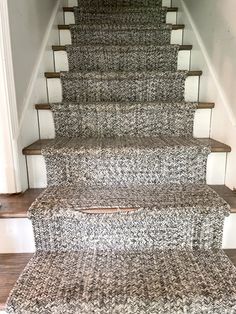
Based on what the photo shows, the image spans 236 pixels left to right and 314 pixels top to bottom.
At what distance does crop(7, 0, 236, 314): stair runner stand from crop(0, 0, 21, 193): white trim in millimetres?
136

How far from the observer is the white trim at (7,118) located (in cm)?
106

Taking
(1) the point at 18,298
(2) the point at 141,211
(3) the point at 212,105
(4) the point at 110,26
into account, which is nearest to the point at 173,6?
(4) the point at 110,26

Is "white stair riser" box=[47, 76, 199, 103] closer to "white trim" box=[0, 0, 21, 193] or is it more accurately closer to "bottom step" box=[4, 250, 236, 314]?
"white trim" box=[0, 0, 21, 193]

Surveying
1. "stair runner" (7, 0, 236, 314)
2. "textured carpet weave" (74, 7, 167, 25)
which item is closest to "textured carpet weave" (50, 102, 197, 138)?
"stair runner" (7, 0, 236, 314)

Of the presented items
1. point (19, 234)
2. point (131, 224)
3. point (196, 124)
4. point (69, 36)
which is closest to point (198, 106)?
point (196, 124)

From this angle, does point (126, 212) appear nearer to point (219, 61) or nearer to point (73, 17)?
point (219, 61)

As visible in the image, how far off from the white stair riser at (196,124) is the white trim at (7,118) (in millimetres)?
289

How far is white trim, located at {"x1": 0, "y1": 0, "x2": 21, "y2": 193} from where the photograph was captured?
3.49 ft

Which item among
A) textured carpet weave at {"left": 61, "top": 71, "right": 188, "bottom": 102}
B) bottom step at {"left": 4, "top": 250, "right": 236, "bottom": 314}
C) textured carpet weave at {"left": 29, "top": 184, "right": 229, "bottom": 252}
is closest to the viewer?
bottom step at {"left": 4, "top": 250, "right": 236, "bottom": 314}

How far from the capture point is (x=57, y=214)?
99 centimetres

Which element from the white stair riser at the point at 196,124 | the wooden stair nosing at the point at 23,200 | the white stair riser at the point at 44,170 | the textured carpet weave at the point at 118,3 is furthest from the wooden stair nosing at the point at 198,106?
the textured carpet weave at the point at 118,3

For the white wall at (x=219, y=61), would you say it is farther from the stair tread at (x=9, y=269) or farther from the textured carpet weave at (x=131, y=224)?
the stair tread at (x=9, y=269)

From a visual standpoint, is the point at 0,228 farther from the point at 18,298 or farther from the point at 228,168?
the point at 228,168

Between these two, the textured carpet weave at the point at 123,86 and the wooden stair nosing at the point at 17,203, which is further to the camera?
the textured carpet weave at the point at 123,86
